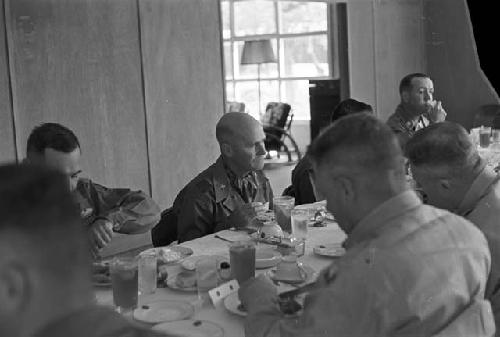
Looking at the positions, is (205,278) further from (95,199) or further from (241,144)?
(241,144)

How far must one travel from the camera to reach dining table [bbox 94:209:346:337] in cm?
211

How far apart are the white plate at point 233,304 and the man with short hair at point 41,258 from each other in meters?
1.34

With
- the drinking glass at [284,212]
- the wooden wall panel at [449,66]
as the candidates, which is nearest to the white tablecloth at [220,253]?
the drinking glass at [284,212]

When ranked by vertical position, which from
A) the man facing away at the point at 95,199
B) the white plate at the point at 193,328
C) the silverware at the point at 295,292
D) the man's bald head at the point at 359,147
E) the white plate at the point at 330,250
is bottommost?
the white plate at the point at 193,328

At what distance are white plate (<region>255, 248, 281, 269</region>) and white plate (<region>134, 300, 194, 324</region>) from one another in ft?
1.65

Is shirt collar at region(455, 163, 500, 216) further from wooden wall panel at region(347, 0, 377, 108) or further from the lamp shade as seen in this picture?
the lamp shade

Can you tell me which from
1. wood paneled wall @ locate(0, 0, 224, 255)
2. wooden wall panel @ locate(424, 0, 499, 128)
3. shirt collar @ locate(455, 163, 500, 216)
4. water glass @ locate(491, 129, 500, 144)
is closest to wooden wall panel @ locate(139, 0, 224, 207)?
wood paneled wall @ locate(0, 0, 224, 255)

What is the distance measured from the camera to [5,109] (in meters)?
5.07

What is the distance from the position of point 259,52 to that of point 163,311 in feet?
29.2

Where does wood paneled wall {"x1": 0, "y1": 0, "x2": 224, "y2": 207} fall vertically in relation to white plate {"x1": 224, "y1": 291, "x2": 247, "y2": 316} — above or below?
above

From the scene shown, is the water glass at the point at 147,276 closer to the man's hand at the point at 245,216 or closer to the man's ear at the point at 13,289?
the man's hand at the point at 245,216

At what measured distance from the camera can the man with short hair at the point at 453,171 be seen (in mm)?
2332

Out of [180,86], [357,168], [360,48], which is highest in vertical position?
[360,48]

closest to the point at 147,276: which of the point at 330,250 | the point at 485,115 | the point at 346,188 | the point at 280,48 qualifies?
the point at 330,250
